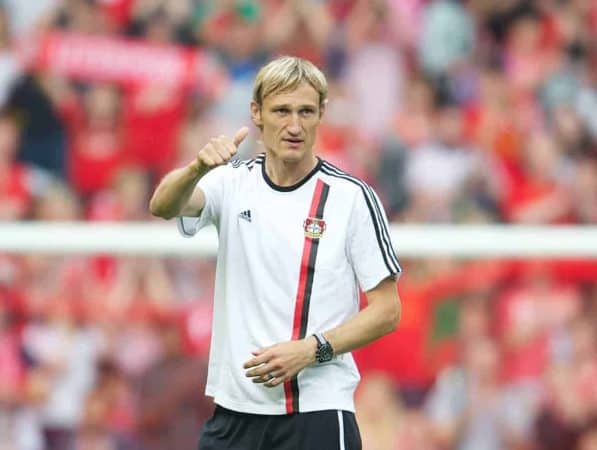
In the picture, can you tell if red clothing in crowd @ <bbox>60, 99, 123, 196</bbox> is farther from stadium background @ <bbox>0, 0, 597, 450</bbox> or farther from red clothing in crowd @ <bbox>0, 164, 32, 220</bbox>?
red clothing in crowd @ <bbox>0, 164, 32, 220</bbox>

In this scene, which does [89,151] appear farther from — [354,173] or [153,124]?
[354,173]

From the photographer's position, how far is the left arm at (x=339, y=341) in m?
4.87

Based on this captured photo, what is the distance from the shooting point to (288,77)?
505 centimetres

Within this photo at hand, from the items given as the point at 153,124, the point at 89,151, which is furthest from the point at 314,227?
the point at 153,124

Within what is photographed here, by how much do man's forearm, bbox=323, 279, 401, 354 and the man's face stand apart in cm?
54

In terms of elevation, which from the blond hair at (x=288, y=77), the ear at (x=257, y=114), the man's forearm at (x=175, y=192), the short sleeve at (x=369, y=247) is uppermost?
the blond hair at (x=288, y=77)

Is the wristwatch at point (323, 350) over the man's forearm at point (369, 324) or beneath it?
beneath

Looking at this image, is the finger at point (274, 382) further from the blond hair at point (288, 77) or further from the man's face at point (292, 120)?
the blond hair at point (288, 77)

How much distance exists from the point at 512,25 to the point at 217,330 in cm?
708

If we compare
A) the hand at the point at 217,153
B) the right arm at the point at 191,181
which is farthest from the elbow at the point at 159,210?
the hand at the point at 217,153

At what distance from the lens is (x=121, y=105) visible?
1063 centimetres

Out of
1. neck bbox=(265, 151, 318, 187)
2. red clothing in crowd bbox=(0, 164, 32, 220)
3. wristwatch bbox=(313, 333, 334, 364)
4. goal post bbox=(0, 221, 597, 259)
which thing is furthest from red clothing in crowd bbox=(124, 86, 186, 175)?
wristwatch bbox=(313, 333, 334, 364)

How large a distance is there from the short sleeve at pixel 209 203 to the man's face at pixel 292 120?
265 millimetres

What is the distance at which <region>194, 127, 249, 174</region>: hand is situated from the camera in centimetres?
475
